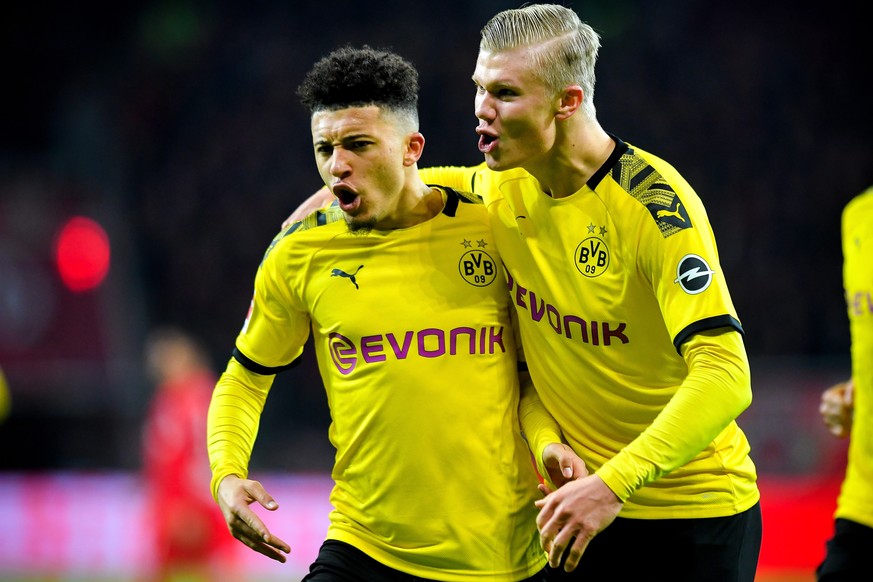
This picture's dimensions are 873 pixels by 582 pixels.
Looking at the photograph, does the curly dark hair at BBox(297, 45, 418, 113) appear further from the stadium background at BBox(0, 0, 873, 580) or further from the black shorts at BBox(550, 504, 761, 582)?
the stadium background at BBox(0, 0, 873, 580)

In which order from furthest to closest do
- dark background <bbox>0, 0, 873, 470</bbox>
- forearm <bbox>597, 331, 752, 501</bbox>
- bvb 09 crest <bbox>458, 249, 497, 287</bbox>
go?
dark background <bbox>0, 0, 873, 470</bbox> < bvb 09 crest <bbox>458, 249, 497, 287</bbox> < forearm <bbox>597, 331, 752, 501</bbox>

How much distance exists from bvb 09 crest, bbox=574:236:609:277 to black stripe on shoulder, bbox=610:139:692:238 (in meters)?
0.19

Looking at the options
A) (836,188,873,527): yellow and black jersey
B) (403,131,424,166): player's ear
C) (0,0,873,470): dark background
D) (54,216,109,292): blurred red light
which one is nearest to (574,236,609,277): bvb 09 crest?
(403,131,424,166): player's ear

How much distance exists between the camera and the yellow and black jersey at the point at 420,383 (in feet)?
11.7

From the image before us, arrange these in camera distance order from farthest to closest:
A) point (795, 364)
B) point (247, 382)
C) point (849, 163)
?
point (849, 163) → point (795, 364) → point (247, 382)

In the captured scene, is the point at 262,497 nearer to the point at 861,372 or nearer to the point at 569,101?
the point at 569,101

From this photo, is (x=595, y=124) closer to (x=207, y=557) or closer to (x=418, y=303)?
(x=418, y=303)

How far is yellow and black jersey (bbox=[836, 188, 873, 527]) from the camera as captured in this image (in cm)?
435

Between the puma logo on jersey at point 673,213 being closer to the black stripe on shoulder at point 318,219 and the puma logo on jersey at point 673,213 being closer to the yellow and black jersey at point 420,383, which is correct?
the yellow and black jersey at point 420,383

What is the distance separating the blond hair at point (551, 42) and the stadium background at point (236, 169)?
283 inches

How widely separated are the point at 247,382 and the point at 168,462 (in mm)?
5655

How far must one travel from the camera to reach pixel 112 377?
13.6 m

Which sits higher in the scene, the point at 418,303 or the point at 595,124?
the point at 595,124

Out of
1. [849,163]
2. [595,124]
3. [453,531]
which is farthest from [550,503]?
[849,163]
